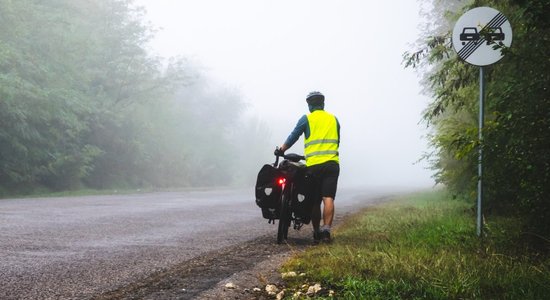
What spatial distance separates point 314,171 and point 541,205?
9.47ft

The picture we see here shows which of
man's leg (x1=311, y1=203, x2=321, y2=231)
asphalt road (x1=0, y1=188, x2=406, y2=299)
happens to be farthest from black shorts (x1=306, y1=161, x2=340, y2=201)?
asphalt road (x1=0, y1=188, x2=406, y2=299)

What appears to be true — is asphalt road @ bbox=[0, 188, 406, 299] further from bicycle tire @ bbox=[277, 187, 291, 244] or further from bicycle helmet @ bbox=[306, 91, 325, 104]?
bicycle helmet @ bbox=[306, 91, 325, 104]

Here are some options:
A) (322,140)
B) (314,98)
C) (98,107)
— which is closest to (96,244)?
(322,140)

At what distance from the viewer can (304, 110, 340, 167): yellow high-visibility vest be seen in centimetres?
709

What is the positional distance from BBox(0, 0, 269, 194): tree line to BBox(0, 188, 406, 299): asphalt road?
349 inches

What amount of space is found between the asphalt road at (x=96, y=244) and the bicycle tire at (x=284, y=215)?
65 cm

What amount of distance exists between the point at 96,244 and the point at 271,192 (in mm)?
2331

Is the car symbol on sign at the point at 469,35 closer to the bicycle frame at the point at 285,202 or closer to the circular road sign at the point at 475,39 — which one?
the circular road sign at the point at 475,39

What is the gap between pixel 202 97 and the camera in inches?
1959

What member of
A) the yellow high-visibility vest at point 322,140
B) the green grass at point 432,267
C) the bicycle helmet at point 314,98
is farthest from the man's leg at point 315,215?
the bicycle helmet at point 314,98

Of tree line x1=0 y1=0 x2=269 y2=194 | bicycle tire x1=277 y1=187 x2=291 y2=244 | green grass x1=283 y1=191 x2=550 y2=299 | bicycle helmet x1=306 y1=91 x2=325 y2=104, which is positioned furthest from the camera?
tree line x1=0 y1=0 x2=269 y2=194

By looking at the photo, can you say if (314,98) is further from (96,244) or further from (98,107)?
(98,107)

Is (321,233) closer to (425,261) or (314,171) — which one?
(314,171)

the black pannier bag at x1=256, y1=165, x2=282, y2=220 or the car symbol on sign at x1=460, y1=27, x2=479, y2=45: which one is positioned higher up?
the car symbol on sign at x1=460, y1=27, x2=479, y2=45
